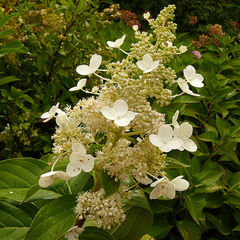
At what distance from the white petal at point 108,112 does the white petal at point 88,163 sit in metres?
0.12

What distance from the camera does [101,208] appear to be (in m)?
0.82

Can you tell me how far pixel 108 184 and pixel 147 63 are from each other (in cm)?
37

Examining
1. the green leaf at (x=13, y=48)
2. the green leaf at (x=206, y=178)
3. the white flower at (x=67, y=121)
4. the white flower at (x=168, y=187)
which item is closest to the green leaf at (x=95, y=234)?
the white flower at (x=168, y=187)

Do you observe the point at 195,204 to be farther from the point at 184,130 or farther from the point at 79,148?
the point at 79,148

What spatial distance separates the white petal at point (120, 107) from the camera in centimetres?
76

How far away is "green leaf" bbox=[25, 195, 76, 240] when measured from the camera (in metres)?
0.82

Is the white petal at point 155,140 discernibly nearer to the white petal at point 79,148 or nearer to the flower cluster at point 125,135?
the flower cluster at point 125,135

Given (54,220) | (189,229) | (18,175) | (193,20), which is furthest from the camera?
(193,20)

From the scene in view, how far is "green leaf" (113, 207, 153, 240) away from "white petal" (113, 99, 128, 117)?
52cm

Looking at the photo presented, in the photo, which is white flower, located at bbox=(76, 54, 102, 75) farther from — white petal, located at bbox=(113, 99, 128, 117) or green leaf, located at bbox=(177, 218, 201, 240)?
green leaf, located at bbox=(177, 218, 201, 240)

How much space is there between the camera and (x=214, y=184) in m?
1.27

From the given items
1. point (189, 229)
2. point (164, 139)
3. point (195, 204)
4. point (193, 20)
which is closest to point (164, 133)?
point (164, 139)

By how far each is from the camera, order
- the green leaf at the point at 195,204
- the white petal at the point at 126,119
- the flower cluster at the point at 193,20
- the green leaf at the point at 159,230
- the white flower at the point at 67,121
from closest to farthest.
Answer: the white petal at the point at 126,119, the white flower at the point at 67,121, the green leaf at the point at 195,204, the green leaf at the point at 159,230, the flower cluster at the point at 193,20

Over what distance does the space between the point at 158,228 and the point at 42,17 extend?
128 centimetres
